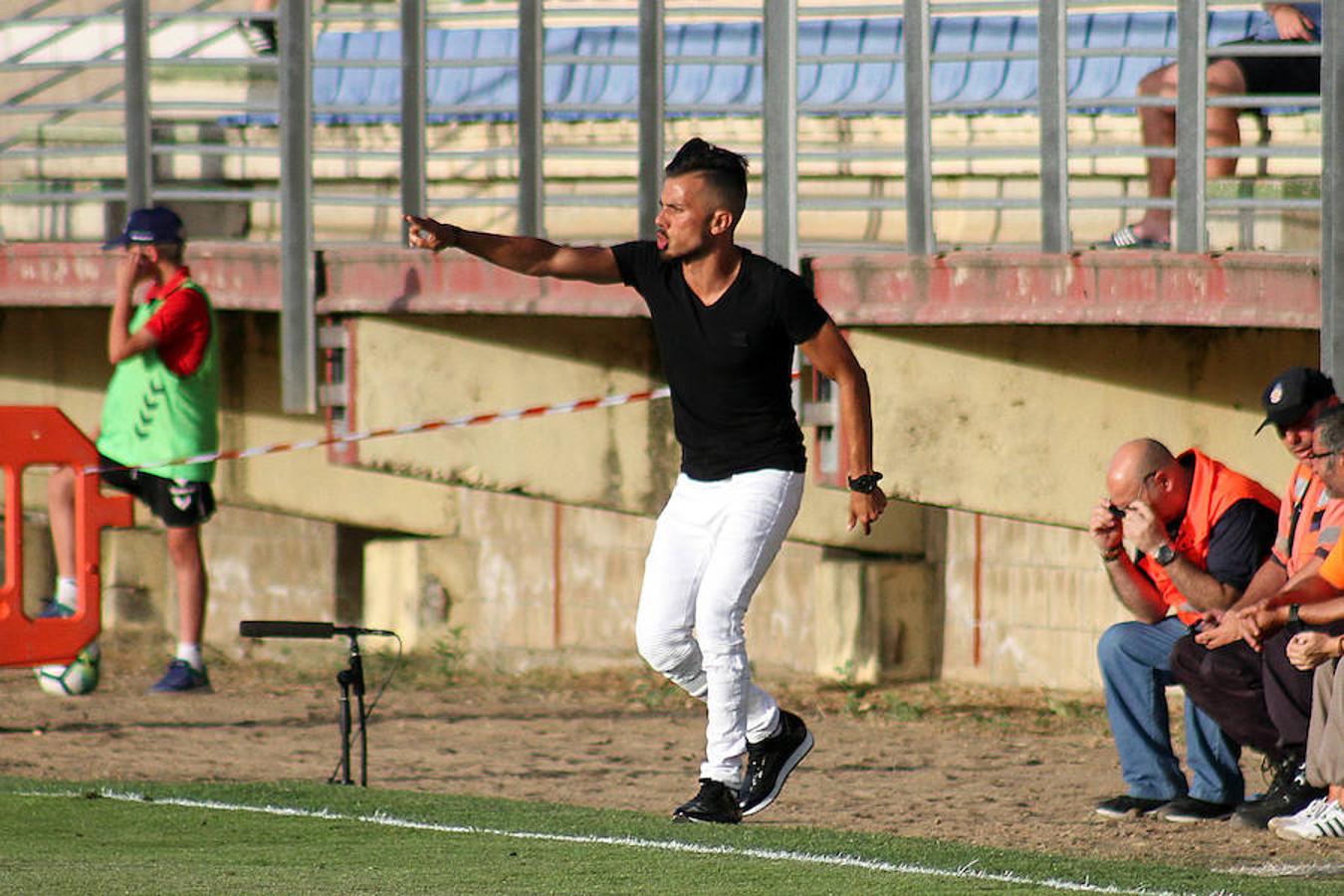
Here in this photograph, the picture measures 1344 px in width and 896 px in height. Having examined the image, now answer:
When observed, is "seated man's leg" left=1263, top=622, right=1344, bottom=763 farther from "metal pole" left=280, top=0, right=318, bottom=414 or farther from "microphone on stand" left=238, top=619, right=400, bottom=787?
"metal pole" left=280, top=0, right=318, bottom=414

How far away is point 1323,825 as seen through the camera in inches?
307

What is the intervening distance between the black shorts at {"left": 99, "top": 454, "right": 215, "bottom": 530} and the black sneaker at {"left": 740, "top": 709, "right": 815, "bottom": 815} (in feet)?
15.4

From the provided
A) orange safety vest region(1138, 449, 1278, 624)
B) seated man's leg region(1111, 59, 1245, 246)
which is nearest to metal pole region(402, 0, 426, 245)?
seated man's leg region(1111, 59, 1245, 246)

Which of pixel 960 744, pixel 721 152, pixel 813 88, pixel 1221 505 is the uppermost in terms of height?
pixel 813 88

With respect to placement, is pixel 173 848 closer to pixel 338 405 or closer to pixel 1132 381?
pixel 1132 381

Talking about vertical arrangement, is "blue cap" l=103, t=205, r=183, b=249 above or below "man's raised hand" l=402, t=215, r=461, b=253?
above

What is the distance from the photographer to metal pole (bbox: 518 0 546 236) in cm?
1145

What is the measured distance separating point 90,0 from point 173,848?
12.3 metres

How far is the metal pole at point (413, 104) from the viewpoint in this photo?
464 inches

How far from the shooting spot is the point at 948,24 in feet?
48.2

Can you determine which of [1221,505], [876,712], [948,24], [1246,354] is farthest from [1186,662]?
[948,24]

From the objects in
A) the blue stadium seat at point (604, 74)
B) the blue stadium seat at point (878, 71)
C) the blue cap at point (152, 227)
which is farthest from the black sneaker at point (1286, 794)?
the blue stadium seat at point (604, 74)

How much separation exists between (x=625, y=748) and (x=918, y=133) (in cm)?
284

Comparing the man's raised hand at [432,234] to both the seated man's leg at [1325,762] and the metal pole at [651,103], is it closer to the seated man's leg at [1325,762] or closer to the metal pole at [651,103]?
the seated man's leg at [1325,762]
